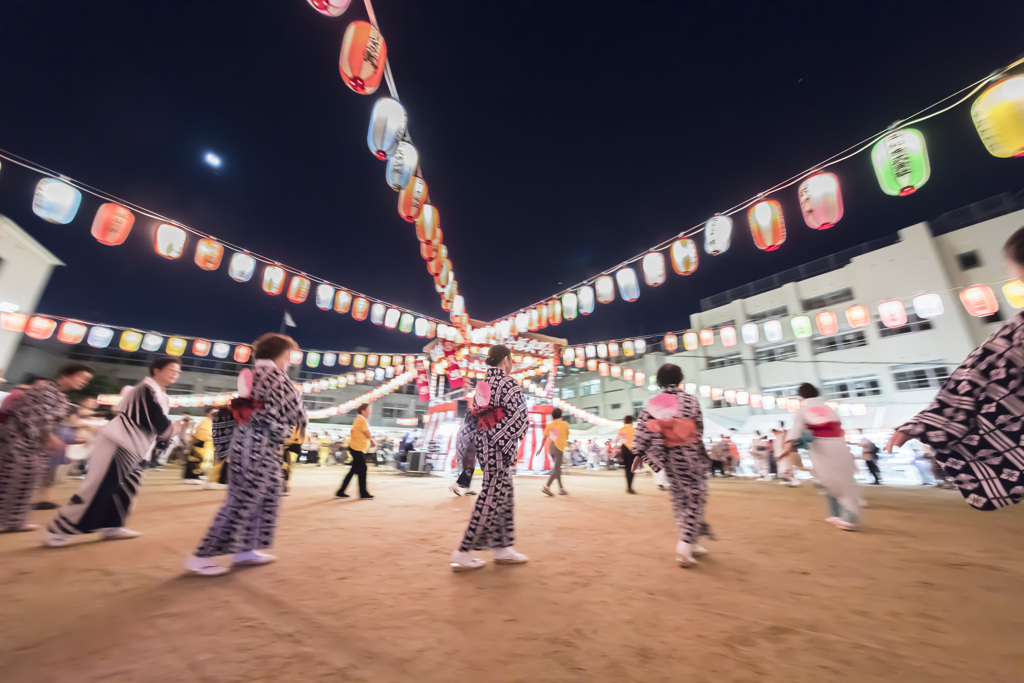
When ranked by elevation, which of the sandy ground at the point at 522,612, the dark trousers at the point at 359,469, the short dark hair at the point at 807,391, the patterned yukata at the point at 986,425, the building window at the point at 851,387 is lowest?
the sandy ground at the point at 522,612

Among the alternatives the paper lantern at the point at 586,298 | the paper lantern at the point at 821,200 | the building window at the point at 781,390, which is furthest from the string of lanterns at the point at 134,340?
the building window at the point at 781,390

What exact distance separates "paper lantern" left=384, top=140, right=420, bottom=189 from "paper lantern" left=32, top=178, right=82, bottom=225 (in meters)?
5.49

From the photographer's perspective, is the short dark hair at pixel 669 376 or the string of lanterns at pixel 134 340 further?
the string of lanterns at pixel 134 340

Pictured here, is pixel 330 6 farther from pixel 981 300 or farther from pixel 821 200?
pixel 981 300

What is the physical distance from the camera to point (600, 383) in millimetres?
31766

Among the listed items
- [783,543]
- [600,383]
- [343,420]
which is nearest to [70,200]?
[783,543]

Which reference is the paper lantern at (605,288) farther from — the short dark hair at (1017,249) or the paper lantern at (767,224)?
the short dark hair at (1017,249)

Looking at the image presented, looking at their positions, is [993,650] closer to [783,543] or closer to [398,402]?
[783,543]

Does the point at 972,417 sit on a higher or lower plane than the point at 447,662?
higher

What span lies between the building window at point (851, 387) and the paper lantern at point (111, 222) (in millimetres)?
25942

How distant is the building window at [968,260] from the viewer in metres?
16.1

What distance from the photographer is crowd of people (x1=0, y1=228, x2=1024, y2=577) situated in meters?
1.75

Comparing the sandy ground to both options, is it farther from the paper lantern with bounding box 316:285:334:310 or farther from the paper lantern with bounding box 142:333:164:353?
the paper lantern with bounding box 142:333:164:353

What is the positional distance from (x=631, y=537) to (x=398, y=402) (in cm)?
3918
